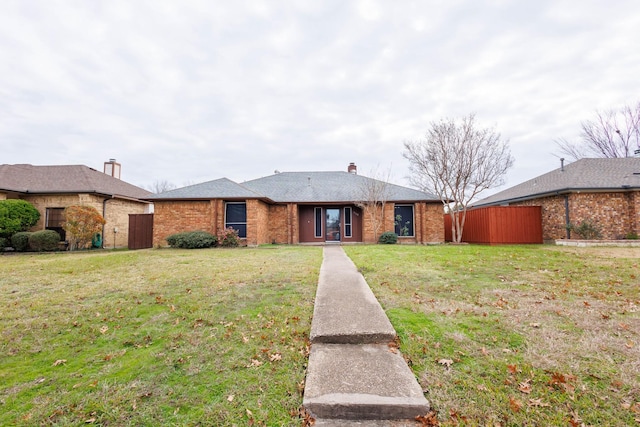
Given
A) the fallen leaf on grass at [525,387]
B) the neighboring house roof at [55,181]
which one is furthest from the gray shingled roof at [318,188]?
the fallen leaf on grass at [525,387]

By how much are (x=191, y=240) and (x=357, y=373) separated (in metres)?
12.8

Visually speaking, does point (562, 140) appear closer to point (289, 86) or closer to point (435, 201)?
point (435, 201)

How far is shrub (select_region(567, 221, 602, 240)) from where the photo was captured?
41.1ft

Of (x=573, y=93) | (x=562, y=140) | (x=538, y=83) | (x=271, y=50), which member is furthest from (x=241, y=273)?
(x=562, y=140)

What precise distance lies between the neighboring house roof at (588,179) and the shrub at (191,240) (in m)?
16.9

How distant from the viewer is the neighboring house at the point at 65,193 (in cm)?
1455

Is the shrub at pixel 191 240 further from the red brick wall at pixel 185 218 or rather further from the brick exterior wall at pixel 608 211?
the brick exterior wall at pixel 608 211

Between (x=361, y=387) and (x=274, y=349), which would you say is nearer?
(x=361, y=387)

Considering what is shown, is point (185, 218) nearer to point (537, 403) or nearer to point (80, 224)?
point (80, 224)

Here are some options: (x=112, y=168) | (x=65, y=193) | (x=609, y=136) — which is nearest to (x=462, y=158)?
(x=609, y=136)

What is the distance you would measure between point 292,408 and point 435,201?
16213 mm

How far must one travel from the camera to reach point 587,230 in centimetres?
1252

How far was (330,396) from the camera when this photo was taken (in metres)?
2.03

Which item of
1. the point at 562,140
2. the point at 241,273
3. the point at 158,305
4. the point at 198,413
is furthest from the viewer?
the point at 562,140
